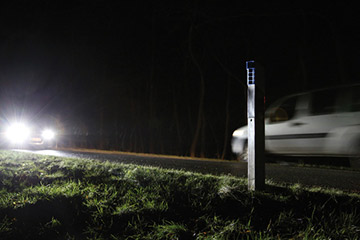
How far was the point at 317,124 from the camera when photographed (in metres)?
6.79

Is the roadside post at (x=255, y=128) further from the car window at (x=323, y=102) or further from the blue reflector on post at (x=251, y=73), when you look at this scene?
the car window at (x=323, y=102)

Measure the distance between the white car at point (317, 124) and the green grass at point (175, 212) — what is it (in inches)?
114

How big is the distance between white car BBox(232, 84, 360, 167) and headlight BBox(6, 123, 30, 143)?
1148 centimetres

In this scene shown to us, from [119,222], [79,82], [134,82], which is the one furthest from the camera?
[79,82]

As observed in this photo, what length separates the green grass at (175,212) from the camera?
2914 millimetres

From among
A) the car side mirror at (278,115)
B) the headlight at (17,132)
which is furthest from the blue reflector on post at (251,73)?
the headlight at (17,132)

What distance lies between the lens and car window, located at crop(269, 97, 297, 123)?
767 centimetres

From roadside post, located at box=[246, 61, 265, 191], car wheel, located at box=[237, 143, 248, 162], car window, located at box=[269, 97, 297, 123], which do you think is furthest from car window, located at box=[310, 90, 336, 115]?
roadside post, located at box=[246, 61, 265, 191]

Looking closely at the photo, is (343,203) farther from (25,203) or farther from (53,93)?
(53,93)

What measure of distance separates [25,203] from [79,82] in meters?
22.8

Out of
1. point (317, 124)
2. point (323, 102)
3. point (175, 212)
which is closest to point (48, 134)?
point (317, 124)

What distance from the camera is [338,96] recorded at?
647 centimetres

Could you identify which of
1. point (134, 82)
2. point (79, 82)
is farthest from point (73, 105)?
point (134, 82)

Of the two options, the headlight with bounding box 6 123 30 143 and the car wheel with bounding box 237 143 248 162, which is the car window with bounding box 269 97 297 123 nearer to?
the car wheel with bounding box 237 143 248 162
